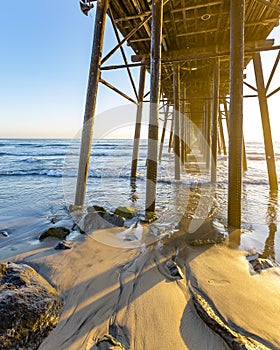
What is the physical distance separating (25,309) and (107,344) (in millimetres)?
565

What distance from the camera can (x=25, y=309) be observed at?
1250mm

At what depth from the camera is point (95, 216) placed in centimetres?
310

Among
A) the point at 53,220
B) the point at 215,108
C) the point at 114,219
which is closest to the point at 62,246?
the point at 114,219

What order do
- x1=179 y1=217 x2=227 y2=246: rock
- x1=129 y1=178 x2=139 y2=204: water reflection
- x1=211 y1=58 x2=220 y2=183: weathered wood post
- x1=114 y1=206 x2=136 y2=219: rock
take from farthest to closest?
x1=211 y1=58 x2=220 y2=183: weathered wood post → x1=129 y1=178 x2=139 y2=204: water reflection → x1=114 y1=206 x2=136 y2=219: rock → x1=179 y1=217 x2=227 y2=246: rock

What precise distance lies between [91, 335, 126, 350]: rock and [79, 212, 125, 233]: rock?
68.1 inches

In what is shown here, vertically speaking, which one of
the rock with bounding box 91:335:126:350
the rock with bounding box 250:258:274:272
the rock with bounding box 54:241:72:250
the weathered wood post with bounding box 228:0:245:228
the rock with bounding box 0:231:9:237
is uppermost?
the weathered wood post with bounding box 228:0:245:228

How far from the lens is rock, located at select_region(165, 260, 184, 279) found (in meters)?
1.78

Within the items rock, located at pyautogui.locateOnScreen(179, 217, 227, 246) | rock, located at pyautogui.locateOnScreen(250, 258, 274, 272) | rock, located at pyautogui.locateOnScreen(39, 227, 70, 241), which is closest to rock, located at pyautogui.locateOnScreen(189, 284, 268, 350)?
rock, located at pyautogui.locateOnScreen(250, 258, 274, 272)

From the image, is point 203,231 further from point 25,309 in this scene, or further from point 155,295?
point 25,309

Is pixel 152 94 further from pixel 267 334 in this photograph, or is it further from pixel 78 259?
pixel 267 334

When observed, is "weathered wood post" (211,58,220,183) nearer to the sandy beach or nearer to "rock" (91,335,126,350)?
the sandy beach

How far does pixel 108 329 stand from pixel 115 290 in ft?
1.15

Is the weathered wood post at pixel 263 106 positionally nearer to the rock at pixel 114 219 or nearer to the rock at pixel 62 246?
the rock at pixel 114 219

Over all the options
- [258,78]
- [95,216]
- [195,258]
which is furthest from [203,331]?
[258,78]
